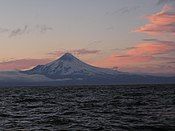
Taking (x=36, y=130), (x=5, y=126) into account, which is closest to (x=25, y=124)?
(x=5, y=126)

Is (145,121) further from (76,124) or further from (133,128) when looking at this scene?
(76,124)

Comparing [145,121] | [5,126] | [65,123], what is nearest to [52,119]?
[65,123]

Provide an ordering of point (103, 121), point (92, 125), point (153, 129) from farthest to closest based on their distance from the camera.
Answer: point (103, 121)
point (92, 125)
point (153, 129)

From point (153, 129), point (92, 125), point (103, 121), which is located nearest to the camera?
point (153, 129)

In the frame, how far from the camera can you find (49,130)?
28016mm

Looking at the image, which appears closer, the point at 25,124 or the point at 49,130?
the point at 49,130

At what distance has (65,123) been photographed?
1246 inches

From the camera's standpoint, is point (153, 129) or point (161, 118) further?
point (161, 118)

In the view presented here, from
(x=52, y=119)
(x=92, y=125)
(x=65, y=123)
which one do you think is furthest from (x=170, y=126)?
(x=52, y=119)

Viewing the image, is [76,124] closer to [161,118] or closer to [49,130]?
[49,130]

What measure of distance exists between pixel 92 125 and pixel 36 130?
4.65 meters

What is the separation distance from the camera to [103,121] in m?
32.6

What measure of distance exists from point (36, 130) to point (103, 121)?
270 inches

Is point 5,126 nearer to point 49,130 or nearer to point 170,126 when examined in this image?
point 49,130
